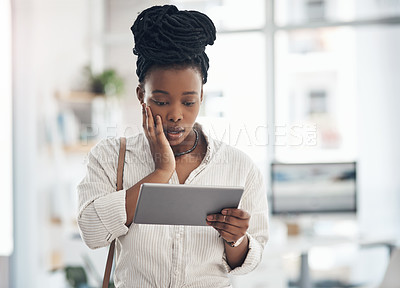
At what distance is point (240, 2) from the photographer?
395 centimetres

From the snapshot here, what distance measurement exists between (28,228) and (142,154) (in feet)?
8.28

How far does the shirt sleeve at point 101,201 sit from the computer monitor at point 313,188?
6.30 ft

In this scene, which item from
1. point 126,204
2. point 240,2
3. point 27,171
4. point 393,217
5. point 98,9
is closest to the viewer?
point 126,204

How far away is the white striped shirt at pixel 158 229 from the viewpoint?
113cm

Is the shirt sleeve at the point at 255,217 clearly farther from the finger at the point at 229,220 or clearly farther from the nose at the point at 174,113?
the nose at the point at 174,113

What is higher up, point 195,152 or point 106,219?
point 195,152

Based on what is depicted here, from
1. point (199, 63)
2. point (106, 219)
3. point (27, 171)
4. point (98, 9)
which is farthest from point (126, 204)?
point (98, 9)

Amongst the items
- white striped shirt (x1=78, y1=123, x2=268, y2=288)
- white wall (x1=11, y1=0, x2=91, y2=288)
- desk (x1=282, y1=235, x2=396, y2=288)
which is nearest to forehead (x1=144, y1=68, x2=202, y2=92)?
white striped shirt (x1=78, y1=123, x2=268, y2=288)

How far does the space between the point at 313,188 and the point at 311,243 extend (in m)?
0.34

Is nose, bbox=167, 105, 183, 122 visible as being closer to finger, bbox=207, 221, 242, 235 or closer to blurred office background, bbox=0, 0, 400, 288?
finger, bbox=207, 221, 242, 235

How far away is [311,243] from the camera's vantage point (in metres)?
2.87

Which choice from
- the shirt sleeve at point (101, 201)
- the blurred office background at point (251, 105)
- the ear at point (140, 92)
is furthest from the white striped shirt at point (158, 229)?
the blurred office background at point (251, 105)

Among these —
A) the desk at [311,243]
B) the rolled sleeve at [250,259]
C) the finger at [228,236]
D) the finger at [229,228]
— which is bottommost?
the desk at [311,243]

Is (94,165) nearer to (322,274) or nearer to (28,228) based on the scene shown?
(28,228)
